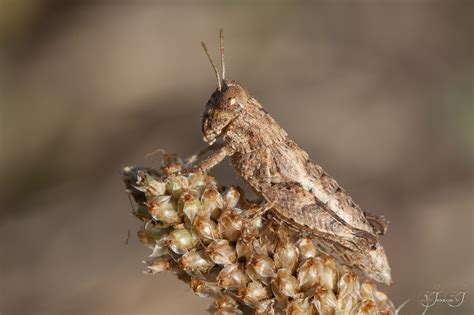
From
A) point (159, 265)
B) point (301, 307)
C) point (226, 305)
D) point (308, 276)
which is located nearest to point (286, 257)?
point (308, 276)

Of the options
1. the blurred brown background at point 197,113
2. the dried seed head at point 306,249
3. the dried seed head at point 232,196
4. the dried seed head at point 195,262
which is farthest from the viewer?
the blurred brown background at point 197,113

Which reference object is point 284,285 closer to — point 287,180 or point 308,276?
point 308,276

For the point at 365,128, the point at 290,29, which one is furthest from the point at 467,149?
the point at 290,29

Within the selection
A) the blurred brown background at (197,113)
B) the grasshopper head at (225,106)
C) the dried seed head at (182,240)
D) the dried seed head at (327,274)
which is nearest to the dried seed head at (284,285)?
the dried seed head at (327,274)

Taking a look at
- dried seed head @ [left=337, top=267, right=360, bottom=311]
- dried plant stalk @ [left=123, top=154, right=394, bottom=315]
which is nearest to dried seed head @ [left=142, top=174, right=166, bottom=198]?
dried plant stalk @ [left=123, top=154, right=394, bottom=315]

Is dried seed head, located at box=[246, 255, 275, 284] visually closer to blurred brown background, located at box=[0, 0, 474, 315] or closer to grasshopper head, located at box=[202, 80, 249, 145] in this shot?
grasshopper head, located at box=[202, 80, 249, 145]

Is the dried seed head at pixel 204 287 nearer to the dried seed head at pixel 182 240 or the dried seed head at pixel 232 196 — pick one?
the dried seed head at pixel 182 240
